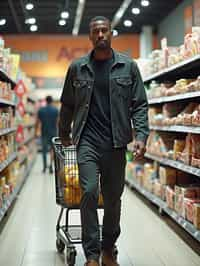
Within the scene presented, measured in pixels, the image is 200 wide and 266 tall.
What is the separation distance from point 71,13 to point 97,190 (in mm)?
10286

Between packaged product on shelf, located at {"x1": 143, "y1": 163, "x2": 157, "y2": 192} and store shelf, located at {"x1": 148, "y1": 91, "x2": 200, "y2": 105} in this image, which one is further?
packaged product on shelf, located at {"x1": 143, "y1": 163, "x2": 157, "y2": 192}

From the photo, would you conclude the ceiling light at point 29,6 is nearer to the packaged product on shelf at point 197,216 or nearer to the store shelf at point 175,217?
the store shelf at point 175,217

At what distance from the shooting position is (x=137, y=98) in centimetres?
352

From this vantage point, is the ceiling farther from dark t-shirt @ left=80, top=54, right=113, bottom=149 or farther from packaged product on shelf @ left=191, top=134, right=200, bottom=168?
dark t-shirt @ left=80, top=54, right=113, bottom=149

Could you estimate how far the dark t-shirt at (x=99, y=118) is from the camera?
343 cm

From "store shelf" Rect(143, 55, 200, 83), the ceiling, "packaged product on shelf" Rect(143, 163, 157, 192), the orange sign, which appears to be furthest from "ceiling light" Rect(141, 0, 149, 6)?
"packaged product on shelf" Rect(143, 163, 157, 192)

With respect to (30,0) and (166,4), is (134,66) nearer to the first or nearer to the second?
(30,0)

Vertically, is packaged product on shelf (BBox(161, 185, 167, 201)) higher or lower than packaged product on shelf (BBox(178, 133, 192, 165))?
lower

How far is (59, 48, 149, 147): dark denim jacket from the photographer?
3428 mm

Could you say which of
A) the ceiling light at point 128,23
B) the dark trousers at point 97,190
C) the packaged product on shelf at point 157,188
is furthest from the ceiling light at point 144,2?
the dark trousers at point 97,190

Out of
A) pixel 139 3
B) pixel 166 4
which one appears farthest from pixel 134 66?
pixel 166 4

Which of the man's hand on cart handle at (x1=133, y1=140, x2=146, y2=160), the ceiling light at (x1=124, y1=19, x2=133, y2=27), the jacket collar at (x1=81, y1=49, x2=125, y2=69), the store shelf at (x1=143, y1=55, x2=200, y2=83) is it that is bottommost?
the man's hand on cart handle at (x1=133, y1=140, x2=146, y2=160)

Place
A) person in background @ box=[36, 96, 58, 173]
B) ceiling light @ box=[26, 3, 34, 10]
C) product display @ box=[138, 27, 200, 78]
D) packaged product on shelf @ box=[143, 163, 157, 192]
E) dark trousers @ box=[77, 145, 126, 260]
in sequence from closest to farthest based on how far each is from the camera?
dark trousers @ box=[77, 145, 126, 260], product display @ box=[138, 27, 200, 78], packaged product on shelf @ box=[143, 163, 157, 192], ceiling light @ box=[26, 3, 34, 10], person in background @ box=[36, 96, 58, 173]

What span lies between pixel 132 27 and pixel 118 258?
1317 centimetres
